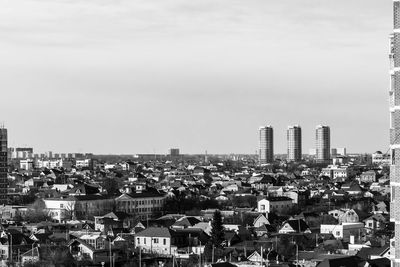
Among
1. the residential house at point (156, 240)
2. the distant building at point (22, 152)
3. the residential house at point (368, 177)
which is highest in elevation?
the distant building at point (22, 152)

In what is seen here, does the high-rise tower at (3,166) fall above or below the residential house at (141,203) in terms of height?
above

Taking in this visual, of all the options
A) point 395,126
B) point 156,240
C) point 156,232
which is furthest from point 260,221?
point 395,126

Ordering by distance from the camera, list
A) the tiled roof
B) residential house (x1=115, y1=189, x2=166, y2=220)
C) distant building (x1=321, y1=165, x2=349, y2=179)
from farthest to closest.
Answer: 1. distant building (x1=321, y1=165, x2=349, y2=179)
2. residential house (x1=115, y1=189, x2=166, y2=220)
3. the tiled roof

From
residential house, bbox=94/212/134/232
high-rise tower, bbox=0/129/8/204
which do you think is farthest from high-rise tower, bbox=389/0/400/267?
high-rise tower, bbox=0/129/8/204

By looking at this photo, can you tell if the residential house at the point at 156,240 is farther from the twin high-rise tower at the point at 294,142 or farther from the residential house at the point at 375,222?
the twin high-rise tower at the point at 294,142

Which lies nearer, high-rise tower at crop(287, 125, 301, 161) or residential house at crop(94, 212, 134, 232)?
residential house at crop(94, 212, 134, 232)

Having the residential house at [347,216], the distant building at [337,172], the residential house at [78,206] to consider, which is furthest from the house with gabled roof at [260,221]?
the distant building at [337,172]

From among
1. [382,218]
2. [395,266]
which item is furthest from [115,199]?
[395,266]

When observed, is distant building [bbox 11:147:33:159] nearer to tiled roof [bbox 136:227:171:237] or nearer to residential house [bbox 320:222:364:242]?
residential house [bbox 320:222:364:242]
